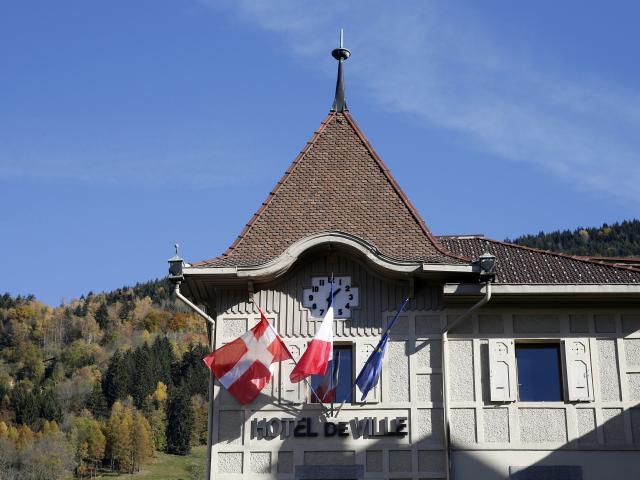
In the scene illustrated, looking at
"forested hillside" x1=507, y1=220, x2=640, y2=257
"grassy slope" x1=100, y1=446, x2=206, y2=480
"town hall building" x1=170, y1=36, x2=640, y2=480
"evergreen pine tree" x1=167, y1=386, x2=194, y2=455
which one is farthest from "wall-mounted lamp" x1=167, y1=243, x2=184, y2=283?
"evergreen pine tree" x1=167, y1=386, x2=194, y2=455

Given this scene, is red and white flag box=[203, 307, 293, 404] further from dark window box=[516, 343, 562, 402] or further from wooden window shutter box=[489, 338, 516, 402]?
dark window box=[516, 343, 562, 402]

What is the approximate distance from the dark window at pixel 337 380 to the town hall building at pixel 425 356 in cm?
5

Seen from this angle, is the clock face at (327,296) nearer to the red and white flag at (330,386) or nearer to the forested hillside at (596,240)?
the red and white flag at (330,386)

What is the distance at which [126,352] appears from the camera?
193 metres

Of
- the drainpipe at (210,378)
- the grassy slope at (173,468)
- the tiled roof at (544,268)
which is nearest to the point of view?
the drainpipe at (210,378)

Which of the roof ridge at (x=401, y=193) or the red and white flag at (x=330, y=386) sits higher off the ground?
the roof ridge at (x=401, y=193)

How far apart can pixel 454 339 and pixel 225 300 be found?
15.5 ft

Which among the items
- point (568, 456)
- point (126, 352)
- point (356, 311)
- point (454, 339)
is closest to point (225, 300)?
point (356, 311)

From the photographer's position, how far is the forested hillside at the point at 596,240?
123 metres

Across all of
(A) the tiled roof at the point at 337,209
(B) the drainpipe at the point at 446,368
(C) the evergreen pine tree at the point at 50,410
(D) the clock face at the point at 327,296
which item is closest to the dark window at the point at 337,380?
(D) the clock face at the point at 327,296

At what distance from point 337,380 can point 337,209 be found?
12.9 ft

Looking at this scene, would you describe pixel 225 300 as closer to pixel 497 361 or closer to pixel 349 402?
pixel 349 402

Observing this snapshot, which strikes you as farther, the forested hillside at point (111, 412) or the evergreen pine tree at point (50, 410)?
the evergreen pine tree at point (50, 410)

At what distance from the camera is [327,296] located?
2248 cm
